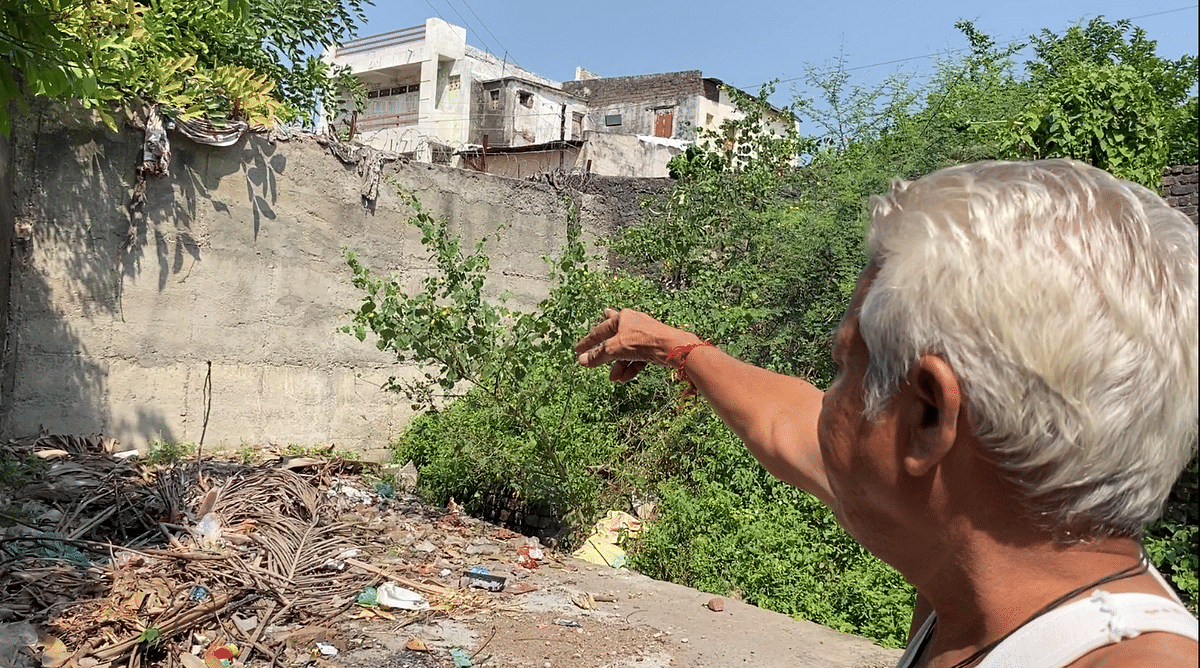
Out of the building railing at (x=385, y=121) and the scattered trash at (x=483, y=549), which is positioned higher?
the building railing at (x=385, y=121)

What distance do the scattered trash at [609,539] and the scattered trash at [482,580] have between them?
2.98 ft

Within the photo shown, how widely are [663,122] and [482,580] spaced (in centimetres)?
2058

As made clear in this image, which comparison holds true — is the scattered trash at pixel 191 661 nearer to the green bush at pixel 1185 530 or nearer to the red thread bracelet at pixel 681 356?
the red thread bracelet at pixel 681 356

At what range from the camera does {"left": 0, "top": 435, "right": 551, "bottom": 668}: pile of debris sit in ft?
12.4

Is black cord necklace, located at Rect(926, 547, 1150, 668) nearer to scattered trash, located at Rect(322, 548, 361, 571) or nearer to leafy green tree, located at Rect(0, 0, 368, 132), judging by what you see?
leafy green tree, located at Rect(0, 0, 368, 132)

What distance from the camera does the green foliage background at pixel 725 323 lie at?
5301 mm

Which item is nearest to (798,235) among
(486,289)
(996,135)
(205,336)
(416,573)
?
(996,135)

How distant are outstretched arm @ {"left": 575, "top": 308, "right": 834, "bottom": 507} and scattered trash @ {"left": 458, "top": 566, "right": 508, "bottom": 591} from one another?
3.03m

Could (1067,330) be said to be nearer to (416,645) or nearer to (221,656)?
(416,645)

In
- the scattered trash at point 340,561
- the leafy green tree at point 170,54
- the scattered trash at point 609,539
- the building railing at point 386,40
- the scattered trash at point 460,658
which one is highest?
the building railing at point 386,40

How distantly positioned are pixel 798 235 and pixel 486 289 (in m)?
2.86

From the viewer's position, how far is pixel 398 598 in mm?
4438

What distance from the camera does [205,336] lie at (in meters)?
6.32

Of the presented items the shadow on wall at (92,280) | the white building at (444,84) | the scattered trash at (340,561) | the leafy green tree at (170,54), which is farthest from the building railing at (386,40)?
the scattered trash at (340,561)
